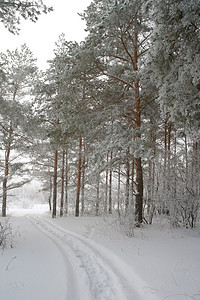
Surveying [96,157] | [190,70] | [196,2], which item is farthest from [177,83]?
[96,157]

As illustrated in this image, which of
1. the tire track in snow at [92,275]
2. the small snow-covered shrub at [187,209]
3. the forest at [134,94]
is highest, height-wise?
the forest at [134,94]

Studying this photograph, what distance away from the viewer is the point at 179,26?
4707 mm

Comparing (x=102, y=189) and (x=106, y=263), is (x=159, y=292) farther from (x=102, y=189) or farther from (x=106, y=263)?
(x=102, y=189)

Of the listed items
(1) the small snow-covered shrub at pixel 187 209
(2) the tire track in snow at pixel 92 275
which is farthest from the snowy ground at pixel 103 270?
(1) the small snow-covered shrub at pixel 187 209

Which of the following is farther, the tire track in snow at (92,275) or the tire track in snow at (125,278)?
the tire track in snow at (92,275)

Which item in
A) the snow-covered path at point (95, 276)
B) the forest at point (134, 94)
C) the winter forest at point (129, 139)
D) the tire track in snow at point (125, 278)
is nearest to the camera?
the tire track in snow at point (125, 278)

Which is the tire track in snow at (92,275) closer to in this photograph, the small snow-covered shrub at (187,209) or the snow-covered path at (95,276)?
the snow-covered path at (95,276)

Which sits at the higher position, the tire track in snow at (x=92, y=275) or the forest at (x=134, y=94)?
the forest at (x=134, y=94)

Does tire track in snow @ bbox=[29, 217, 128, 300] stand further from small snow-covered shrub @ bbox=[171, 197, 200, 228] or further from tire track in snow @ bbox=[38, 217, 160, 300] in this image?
small snow-covered shrub @ bbox=[171, 197, 200, 228]

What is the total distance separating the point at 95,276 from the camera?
345 cm

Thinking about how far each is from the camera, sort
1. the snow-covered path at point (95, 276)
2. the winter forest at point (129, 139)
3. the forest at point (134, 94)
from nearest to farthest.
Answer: the snow-covered path at point (95, 276) → the winter forest at point (129, 139) → the forest at point (134, 94)

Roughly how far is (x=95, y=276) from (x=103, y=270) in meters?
0.27

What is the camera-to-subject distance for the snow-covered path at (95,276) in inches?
111

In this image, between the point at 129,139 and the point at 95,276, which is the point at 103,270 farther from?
the point at 129,139
